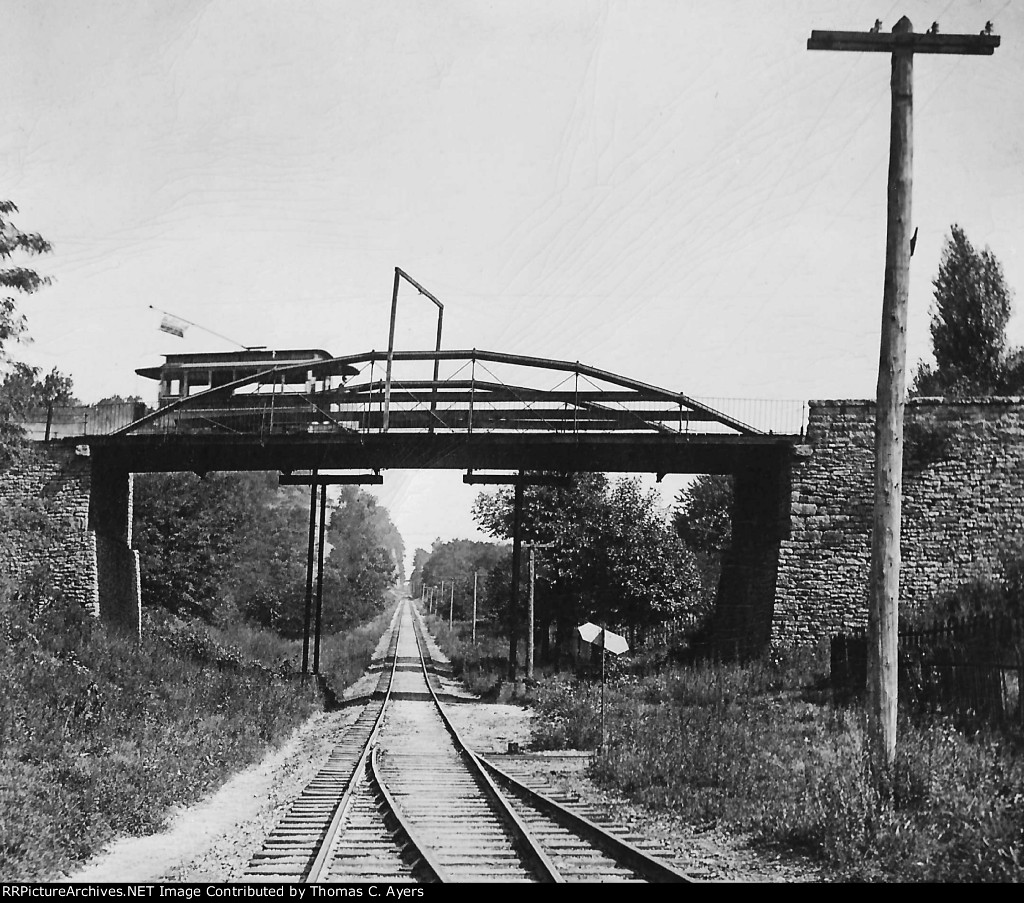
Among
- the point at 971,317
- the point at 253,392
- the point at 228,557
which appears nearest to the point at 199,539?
Result: the point at 228,557

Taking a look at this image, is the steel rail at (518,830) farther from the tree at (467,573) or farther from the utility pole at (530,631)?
the tree at (467,573)

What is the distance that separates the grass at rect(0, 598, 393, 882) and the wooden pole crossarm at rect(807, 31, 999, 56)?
1114cm

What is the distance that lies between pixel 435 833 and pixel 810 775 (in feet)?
14.1

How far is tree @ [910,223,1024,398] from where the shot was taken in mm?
35062

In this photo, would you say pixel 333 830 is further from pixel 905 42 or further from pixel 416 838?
pixel 905 42

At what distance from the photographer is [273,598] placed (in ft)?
166

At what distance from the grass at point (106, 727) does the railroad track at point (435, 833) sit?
177 centimetres

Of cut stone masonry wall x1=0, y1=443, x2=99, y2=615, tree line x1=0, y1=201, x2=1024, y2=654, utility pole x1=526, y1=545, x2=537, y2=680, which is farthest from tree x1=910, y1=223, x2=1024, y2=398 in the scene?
cut stone masonry wall x1=0, y1=443, x2=99, y2=615

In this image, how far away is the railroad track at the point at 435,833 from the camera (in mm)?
8383

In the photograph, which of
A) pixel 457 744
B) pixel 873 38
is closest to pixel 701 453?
pixel 457 744

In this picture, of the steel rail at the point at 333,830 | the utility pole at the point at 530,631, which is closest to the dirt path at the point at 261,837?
the steel rail at the point at 333,830

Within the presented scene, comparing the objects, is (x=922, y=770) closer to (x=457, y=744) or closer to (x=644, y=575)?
(x=457, y=744)

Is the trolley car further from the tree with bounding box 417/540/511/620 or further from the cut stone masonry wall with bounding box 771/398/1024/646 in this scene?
the tree with bounding box 417/540/511/620
